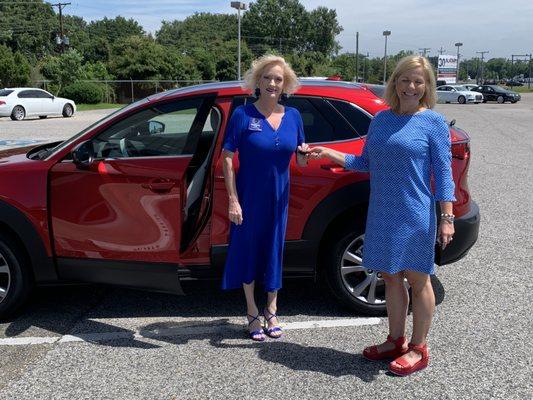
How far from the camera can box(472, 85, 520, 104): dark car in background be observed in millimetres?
42062

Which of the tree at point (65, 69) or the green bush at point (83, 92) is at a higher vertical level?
the tree at point (65, 69)

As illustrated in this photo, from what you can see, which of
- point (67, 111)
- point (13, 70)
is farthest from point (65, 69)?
point (67, 111)

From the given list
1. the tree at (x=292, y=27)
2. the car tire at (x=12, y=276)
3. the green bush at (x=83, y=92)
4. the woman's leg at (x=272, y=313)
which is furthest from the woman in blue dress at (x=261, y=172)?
the tree at (x=292, y=27)

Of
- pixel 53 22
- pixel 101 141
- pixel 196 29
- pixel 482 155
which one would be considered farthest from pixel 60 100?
pixel 196 29

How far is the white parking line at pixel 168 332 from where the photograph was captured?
3.78 m

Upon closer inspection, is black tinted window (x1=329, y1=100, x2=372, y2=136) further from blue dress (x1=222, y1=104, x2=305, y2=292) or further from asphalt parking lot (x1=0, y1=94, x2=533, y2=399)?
asphalt parking lot (x1=0, y1=94, x2=533, y2=399)

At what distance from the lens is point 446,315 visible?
13.5 ft

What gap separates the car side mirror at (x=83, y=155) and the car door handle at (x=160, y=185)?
45 cm

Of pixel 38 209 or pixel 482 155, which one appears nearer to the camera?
pixel 38 209

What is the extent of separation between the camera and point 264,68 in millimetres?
3459

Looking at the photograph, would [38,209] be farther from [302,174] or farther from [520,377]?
[520,377]

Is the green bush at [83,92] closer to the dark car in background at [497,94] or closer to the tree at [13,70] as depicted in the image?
the tree at [13,70]

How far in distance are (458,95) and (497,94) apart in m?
2.94

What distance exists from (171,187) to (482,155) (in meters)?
10.7
